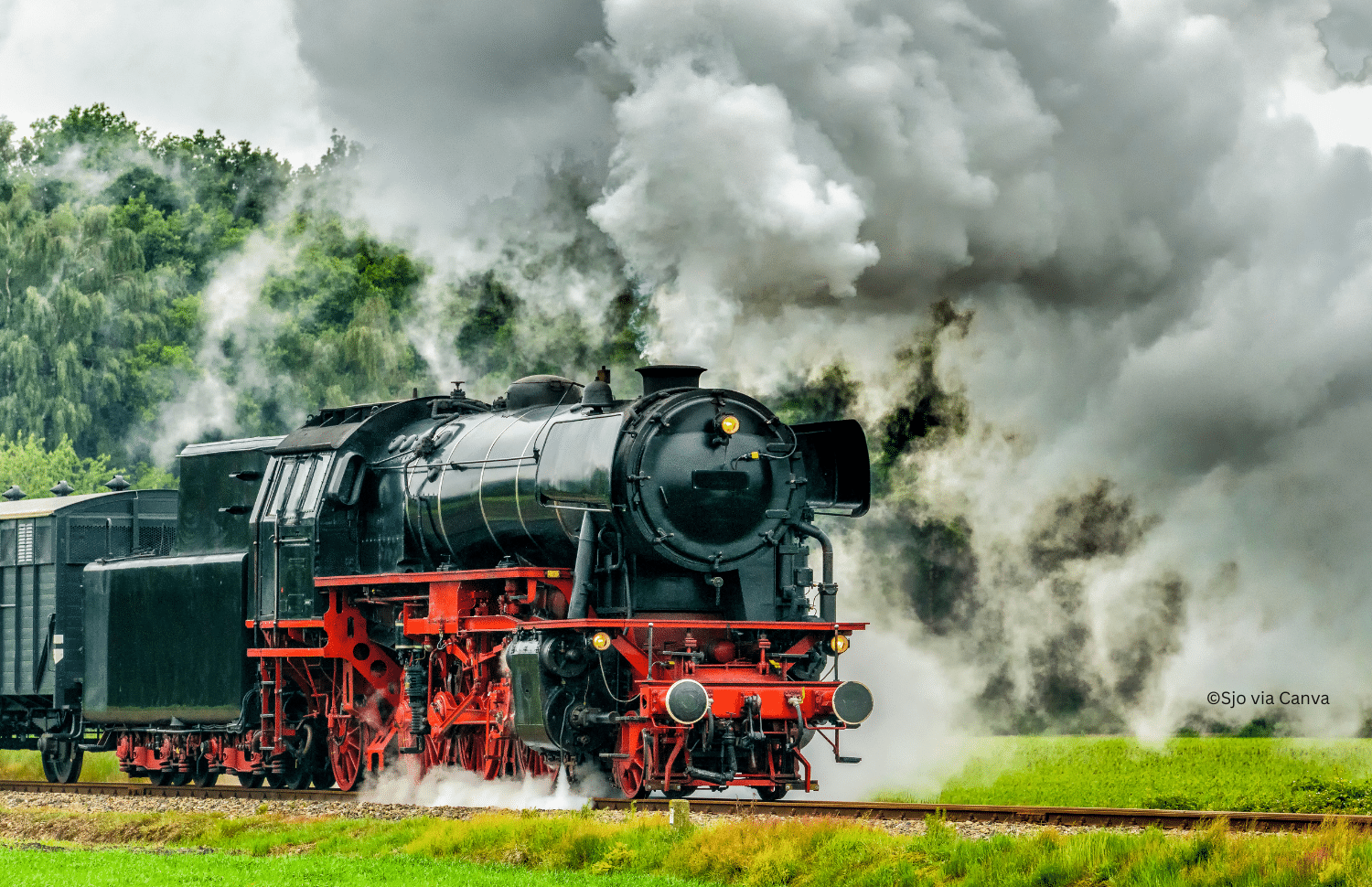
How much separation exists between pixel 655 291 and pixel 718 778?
17.3 feet

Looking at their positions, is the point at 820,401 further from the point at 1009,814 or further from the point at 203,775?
the point at 1009,814

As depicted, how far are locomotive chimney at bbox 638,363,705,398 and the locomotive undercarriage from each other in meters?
1.82

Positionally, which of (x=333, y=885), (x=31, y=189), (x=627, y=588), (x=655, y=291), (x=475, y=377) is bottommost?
(x=333, y=885)

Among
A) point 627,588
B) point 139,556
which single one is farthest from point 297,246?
point 627,588

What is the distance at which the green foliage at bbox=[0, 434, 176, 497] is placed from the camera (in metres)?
38.0

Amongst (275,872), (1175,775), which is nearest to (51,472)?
(1175,775)

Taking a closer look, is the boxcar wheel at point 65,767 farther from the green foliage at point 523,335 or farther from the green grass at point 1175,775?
the green grass at point 1175,775

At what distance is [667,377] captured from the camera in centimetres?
1546

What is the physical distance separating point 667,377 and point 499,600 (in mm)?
2500

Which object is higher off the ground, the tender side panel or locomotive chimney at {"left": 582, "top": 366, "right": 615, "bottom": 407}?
locomotive chimney at {"left": 582, "top": 366, "right": 615, "bottom": 407}

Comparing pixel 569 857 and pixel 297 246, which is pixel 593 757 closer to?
pixel 569 857

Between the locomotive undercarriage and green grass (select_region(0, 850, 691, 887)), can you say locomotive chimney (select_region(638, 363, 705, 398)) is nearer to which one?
the locomotive undercarriage

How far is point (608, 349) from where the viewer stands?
27.1m

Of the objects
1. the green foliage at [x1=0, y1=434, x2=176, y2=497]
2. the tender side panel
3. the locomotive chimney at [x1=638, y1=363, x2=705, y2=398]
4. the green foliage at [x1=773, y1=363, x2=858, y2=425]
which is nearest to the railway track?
the tender side panel
